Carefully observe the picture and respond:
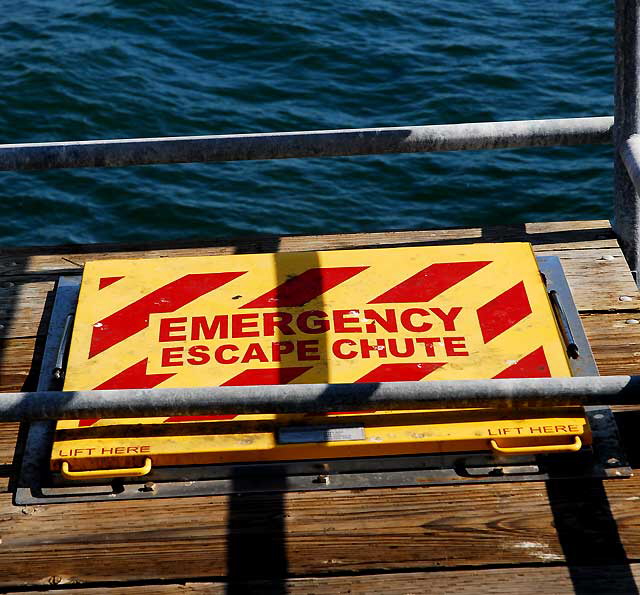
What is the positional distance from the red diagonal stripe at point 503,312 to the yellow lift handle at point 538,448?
385 mm

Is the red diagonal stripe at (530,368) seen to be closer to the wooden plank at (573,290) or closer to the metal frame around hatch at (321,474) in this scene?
the metal frame around hatch at (321,474)

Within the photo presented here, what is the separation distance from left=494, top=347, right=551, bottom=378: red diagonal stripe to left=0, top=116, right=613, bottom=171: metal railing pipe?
3.22ft

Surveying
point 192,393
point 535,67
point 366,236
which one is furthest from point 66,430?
point 535,67

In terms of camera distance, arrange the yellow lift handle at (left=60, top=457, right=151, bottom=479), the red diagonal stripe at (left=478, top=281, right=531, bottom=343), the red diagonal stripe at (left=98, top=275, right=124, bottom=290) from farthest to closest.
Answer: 1. the red diagonal stripe at (left=98, top=275, right=124, bottom=290)
2. the red diagonal stripe at (left=478, top=281, right=531, bottom=343)
3. the yellow lift handle at (left=60, top=457, right=151, bottom=479)

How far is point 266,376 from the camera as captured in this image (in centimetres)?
292

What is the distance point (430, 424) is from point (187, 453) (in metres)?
0.68

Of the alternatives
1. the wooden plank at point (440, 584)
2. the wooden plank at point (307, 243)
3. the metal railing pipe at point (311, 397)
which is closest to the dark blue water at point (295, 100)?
the wooden plank at point (307, 243)

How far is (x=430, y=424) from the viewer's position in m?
2.81

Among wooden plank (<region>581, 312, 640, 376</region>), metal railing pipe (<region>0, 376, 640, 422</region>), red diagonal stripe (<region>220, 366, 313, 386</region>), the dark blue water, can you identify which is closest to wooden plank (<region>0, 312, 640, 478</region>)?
wooden plank (<region>581, 312, 640, 376</region>)

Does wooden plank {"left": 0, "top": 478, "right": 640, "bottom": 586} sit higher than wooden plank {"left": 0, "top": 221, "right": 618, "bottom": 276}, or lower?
lower

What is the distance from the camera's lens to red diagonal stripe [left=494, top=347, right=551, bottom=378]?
115 inches

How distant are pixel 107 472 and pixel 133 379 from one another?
0.30 metres

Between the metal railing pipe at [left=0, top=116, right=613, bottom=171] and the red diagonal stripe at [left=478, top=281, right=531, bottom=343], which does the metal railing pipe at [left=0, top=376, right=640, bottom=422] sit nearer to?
the red diagonal stripe at [left=478, top=281, right=531, bottom=343]

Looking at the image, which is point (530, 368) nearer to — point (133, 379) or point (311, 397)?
point (311, 397)
